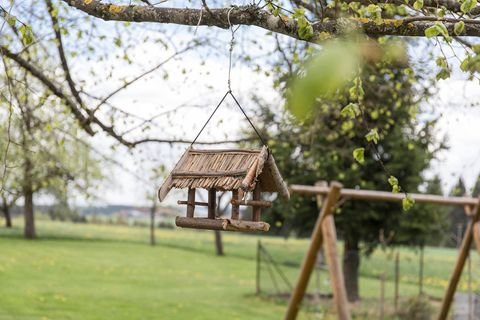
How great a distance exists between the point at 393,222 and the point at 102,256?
13154 millimetres

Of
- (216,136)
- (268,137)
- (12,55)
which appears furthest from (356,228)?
(12,55)

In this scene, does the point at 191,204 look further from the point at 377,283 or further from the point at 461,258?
the point at 377,283

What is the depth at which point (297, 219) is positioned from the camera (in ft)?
53.0

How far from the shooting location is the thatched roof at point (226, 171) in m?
2.95

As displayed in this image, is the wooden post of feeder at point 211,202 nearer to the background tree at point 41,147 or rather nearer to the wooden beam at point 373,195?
the background tree at point 41,147

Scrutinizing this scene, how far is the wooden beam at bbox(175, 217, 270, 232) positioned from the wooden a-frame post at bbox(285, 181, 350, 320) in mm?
2748

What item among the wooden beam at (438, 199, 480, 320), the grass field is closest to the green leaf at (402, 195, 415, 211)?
the wooden beam at (438, 199, 480, 320)

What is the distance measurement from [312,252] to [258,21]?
412 cm

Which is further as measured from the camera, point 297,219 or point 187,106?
point 297,219

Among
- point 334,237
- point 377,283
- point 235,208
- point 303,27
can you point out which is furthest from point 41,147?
point 377,283

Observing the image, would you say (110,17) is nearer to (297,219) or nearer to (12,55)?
(12,55)

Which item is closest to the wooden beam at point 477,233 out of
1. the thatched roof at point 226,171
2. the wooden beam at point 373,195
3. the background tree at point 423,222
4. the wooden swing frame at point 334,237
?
the wooden swing frame at point 334,237

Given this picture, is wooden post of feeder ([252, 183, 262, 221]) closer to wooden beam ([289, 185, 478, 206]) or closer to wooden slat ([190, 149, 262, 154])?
wooden slat ([190, 149, 262, 154])

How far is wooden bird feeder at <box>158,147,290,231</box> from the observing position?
294 centimetres
